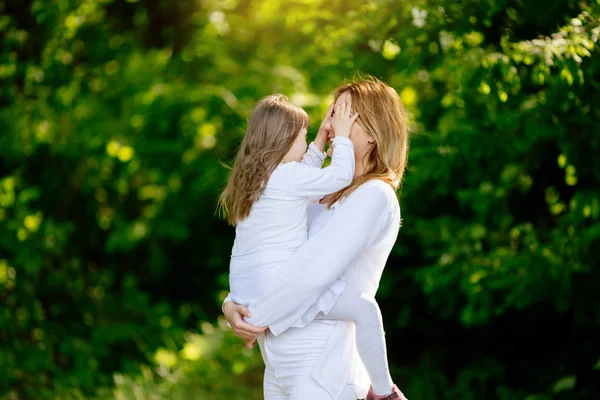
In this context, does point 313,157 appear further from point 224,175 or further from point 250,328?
point 224,175

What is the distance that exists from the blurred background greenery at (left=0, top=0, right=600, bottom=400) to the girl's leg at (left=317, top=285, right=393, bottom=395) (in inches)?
36.6

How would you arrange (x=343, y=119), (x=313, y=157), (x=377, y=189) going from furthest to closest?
(x=313, y=157)
(x=343, y=119)
(x=377, y=189)

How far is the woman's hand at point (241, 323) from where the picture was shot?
2.49 m

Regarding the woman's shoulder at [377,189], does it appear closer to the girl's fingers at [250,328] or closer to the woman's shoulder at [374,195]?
the woman's shoulder at [374,195]

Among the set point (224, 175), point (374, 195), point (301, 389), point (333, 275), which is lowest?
point (224, 175)

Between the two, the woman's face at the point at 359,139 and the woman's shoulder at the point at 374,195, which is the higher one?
the woman's face at the point at 359,139

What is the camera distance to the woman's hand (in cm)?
249

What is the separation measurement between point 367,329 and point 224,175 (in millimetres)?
3578

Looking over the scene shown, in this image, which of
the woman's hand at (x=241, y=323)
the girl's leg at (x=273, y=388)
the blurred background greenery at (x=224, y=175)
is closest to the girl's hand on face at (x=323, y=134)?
the blurred background greenery at (x=224, y=175)

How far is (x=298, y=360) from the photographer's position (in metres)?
2.46

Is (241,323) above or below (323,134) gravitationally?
below

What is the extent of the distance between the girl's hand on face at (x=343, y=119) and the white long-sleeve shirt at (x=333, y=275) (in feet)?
0.65

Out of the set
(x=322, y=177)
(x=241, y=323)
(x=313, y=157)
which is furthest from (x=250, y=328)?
(x=313, y=157)

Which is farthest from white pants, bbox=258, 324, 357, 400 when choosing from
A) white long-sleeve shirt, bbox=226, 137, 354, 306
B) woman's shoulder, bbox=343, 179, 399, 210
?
woman's shoulder, bbox=343, 179, 399, 210
